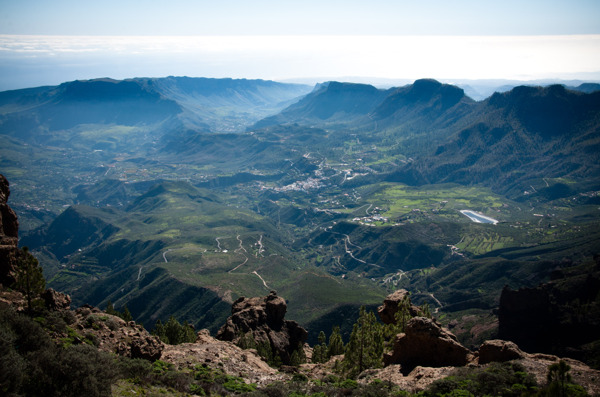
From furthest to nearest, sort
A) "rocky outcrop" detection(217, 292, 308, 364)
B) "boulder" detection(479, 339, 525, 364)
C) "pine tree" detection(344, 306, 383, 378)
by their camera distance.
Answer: "rocky outcrop" detection(217, 292, 308, 364) → "pine tree" detection(344, 306, 383, 378) → "boulder" detection(479, 339, 525, 364)

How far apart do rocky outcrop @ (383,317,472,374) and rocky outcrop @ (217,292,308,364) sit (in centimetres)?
3218

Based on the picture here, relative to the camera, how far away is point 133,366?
31078 mm

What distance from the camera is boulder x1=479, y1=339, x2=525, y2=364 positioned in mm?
35625

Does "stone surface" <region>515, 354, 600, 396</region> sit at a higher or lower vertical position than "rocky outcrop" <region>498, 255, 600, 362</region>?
higher

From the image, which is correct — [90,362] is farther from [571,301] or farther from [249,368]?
[571,301]

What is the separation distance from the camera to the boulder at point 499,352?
35625mm

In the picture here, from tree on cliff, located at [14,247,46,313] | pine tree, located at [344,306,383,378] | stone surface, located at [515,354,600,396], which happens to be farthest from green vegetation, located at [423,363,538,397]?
tree on cliff, located at [14,247,46,313]

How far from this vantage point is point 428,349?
41312mm

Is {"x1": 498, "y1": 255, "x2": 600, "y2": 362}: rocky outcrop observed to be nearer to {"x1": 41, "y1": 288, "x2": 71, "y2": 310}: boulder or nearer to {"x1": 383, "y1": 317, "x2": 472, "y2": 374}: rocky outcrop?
{"x1": 383, "y1": 317, "x2": 472, "y2": 374}: rocky outcrop

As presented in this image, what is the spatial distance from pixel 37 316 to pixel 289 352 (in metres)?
53.1

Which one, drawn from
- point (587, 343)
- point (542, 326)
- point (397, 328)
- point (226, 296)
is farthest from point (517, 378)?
point (226, 296)

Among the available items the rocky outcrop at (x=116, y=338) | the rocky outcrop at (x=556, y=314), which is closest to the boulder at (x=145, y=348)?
the rocky outcrop at (x=116, y=338)

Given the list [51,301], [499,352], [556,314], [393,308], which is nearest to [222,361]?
[51,301]

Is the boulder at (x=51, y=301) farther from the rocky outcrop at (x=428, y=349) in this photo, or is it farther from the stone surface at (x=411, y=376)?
the rocky outcrop at (x=428, y=349)
